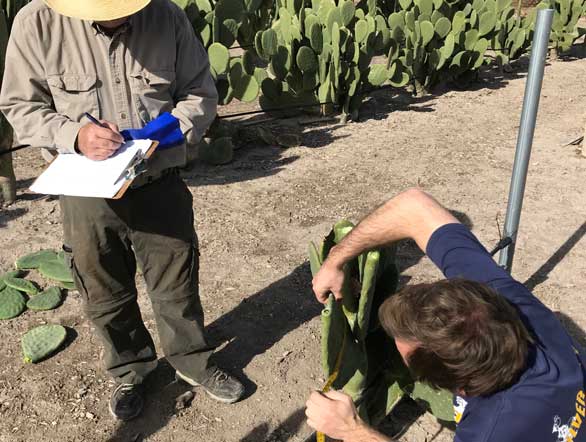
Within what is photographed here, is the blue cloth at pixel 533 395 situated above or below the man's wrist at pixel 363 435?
above

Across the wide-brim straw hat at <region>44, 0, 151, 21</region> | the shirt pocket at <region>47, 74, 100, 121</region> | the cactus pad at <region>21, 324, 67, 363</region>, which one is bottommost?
the cactus pad at <region>21, 324, 67, 363</region>

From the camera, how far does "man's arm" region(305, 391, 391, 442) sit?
4.77 feet

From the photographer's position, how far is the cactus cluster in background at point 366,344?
1903 mm

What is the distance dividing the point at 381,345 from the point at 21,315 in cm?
177

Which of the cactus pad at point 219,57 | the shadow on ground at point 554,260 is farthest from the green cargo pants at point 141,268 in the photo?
the cactus pad at point 219,57

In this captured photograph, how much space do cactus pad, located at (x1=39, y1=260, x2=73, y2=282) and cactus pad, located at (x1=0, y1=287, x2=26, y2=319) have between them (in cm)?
17

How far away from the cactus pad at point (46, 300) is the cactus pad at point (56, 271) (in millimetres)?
69

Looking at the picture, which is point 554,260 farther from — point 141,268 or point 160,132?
point 160,132

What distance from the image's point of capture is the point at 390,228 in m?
1.82

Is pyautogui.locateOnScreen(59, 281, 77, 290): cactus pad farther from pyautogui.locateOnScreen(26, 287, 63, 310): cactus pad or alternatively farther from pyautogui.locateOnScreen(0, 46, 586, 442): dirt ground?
pyautogui.locateOnScreen(0, 46, 586, 442): dirt ground

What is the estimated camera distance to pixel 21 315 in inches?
117

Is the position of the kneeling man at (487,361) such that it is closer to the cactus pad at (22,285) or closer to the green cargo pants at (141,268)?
the green cargo pants at (141,268)

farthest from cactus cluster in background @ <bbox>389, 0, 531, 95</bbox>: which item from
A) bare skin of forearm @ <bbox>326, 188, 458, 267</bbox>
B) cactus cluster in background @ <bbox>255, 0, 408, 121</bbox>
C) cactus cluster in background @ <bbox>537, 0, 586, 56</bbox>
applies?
bare skin of forearm @ <bbox>326, 188, 458, 267</bbox>

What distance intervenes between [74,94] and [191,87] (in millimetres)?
387
